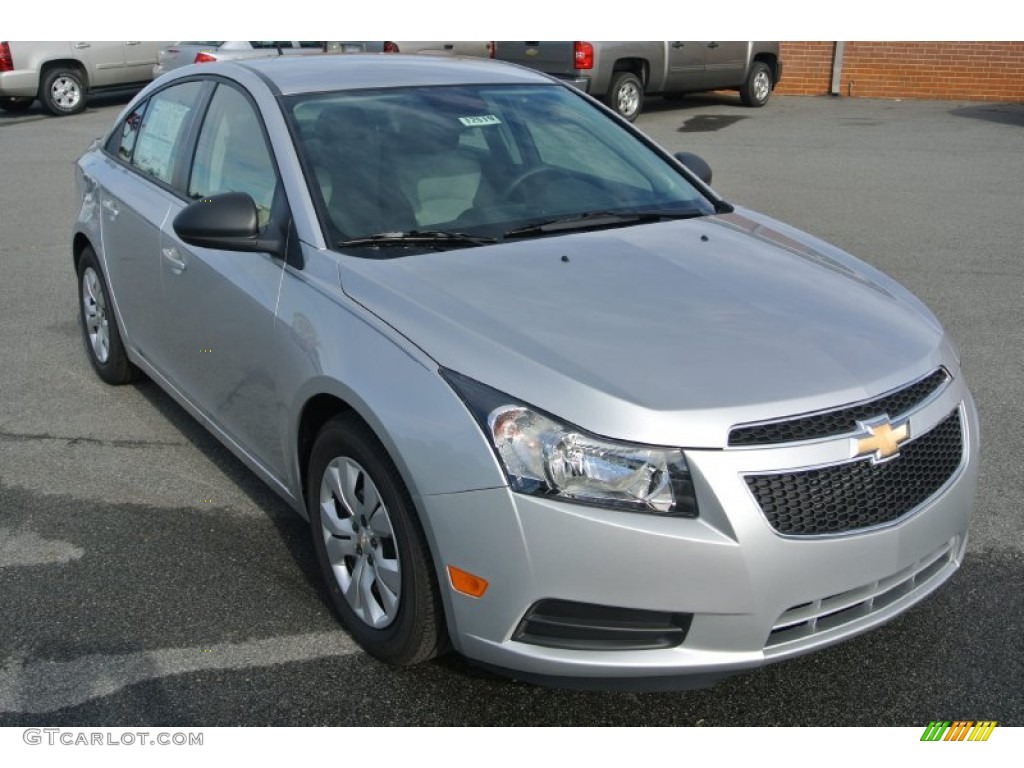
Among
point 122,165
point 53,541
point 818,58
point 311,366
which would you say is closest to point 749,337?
point 311,366

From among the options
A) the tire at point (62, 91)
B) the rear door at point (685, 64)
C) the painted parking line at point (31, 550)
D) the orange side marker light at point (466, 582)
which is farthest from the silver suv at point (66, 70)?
the orange side marker light at point (466, 582)

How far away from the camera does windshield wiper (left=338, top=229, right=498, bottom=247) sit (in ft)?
12.4

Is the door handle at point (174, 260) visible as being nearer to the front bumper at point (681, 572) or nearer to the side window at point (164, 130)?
the side window at point (164, 130)

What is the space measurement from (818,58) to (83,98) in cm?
1264

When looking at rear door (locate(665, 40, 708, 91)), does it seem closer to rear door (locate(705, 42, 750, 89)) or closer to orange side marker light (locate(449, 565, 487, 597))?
rear door (locate(705, 42, 750, 89))

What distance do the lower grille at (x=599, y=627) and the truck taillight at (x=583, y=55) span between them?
13811mm

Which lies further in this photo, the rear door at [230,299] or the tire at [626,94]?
the tire at [626,94]

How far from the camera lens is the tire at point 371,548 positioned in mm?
3139

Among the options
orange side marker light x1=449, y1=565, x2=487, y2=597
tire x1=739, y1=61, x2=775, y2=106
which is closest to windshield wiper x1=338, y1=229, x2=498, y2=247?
orange side marker light x1=449, y1=565, x2=487, y2=597

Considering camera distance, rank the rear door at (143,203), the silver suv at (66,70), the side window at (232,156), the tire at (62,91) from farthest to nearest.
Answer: the tire at (62,91), the silver suv at (66,70), the rear door at (143,203), the side window at (232,156)

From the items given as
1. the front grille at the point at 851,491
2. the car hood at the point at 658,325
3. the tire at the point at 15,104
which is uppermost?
the car hood at the point at 658,325

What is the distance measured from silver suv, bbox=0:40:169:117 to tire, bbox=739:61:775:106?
30.2 feet

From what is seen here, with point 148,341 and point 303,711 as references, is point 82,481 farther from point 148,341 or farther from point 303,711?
point 303,711

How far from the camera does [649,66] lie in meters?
16.8
